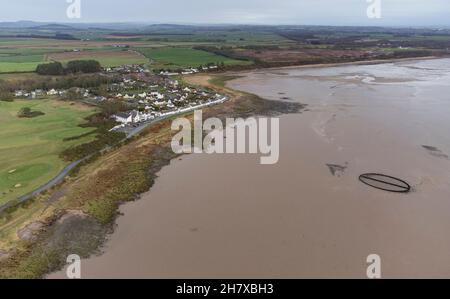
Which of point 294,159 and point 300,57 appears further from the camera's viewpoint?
point 300,57

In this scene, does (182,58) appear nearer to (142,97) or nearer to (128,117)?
(142,97)

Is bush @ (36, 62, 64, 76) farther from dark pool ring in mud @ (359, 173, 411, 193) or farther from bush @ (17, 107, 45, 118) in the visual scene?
dark pool ring in mud @ (359, 173, 411, 193)

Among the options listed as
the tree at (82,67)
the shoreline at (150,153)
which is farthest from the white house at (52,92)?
the shoreline at (150,153)

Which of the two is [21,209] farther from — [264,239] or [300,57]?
[300,57]

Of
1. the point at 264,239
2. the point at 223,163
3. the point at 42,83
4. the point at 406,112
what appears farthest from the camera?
the point at 42,83

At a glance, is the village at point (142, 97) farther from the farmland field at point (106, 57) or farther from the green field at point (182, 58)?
the farmland field at point (106, 57)

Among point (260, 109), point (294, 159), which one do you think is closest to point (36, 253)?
point (294, 159)
